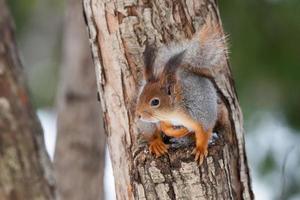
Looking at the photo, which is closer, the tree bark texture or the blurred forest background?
the tree bark texture

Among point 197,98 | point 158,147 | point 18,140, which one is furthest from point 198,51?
point 18,140

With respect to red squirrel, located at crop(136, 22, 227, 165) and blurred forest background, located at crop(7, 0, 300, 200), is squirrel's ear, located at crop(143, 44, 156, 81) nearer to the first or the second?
red squirrel, located at crop(136, 22, 227, 165)

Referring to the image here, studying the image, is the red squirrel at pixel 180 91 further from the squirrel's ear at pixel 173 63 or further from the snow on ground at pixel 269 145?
the snow on ground at pixel 269 145

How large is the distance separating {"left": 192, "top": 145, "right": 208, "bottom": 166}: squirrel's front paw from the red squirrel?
0.03 m

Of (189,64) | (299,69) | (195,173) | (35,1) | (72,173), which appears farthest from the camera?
(35,1)

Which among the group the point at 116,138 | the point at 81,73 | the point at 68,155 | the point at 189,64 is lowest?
the point at 68,155

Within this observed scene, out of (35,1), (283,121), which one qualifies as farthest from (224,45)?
(35,1)

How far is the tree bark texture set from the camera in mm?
3746

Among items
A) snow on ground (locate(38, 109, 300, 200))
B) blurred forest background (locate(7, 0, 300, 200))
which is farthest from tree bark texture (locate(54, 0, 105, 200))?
blurred forest background (locate(7, 0, 300, 200))

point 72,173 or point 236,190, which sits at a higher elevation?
point 236,190

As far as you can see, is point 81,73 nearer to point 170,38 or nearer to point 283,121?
point 283,121

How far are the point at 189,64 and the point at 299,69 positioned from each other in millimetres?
1914

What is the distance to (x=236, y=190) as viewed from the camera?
228 cm

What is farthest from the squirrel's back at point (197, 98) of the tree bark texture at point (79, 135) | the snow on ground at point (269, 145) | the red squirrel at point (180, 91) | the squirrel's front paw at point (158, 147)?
the snow on ground at point (269, 145)
